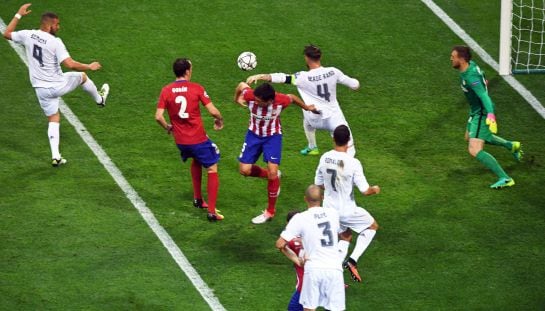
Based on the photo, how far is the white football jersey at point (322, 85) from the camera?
1614cm

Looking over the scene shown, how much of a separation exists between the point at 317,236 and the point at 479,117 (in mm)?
4968

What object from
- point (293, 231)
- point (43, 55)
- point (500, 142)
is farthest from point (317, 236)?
point (43, 55)

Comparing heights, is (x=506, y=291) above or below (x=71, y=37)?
below

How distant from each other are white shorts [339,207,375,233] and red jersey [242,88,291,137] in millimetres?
1940

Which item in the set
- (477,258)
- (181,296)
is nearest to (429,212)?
(477,258)

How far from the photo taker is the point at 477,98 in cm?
1653

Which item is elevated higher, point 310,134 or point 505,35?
point 505,35

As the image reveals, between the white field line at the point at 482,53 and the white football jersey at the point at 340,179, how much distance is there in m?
6.03

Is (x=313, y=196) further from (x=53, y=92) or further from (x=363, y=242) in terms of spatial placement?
(x=53, y=92)

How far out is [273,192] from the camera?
15.7 metres

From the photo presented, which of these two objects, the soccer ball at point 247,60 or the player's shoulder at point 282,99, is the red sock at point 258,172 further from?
the soccer ball at point 247,60

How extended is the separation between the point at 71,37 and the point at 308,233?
9.31 metres

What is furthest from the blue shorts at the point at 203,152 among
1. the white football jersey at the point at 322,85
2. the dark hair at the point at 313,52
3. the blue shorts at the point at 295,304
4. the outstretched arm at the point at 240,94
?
the blue shorts at the point at 295,304

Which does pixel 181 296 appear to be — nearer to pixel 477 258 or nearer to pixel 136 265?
pixel 136 265
